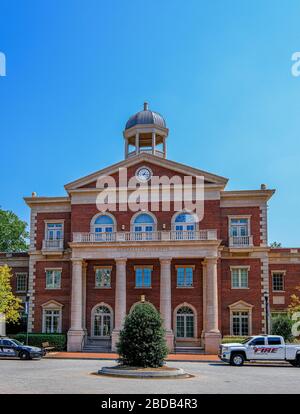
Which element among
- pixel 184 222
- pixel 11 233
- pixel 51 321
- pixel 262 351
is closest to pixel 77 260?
pixel 51 321

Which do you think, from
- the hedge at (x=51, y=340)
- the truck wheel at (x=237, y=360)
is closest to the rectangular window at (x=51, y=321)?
the hedge at (x=51, y=340)

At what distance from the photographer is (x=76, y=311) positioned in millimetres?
44562

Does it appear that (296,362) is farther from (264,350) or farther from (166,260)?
(166,260)

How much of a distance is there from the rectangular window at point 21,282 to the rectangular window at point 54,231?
5477 millimetres

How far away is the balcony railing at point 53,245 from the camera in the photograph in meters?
48.3

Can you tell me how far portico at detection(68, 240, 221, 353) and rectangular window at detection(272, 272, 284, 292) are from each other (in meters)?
7.08

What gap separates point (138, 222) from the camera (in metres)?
46.7

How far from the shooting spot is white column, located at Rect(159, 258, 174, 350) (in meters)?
42.8

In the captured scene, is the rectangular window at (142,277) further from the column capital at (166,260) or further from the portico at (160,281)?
the column capital at (166,260)

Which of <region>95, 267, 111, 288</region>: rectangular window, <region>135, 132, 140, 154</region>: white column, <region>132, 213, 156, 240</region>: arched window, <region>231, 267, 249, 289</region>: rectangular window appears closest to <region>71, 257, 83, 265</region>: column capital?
<region>95, 267, 111, 288</region>: rectangular window

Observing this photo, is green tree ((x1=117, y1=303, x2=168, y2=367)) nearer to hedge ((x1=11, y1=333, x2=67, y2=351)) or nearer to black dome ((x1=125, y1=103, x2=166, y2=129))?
hedge ((x1=11, y1=333, x2=67, y2=351))
